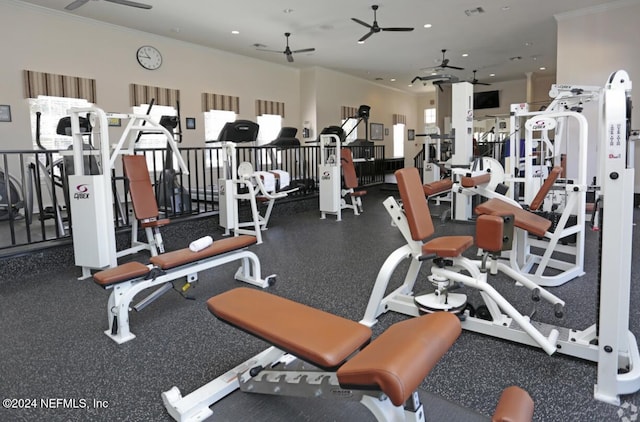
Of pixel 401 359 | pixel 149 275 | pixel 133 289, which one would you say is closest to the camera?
pixel 401 359

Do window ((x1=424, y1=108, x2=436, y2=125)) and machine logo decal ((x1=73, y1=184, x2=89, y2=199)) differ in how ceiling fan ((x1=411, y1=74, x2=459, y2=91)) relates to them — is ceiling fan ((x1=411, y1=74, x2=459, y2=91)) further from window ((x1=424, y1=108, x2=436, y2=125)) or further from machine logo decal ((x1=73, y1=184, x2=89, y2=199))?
window ((x1=424, y1=108, x2=436, y2=125))

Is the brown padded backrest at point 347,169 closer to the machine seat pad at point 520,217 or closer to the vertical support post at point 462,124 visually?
the vertical support post at point 462,124

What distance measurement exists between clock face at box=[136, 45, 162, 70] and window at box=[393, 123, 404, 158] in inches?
368

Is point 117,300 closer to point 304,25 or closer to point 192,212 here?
point 192,212

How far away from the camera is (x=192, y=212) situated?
5.72 metres

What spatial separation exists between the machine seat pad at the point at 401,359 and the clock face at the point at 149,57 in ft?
26.7

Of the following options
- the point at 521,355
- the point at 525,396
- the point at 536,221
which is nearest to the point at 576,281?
the point at 536,221

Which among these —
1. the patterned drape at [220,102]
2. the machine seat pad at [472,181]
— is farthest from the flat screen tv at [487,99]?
the machine seat pad at [472,181]

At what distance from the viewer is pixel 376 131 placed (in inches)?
558

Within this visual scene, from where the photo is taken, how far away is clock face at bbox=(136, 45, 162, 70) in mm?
7924

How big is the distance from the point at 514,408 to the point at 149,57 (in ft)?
28.4

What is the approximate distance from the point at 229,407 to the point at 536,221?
8.91 ft

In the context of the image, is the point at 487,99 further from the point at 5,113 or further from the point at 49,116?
the point at 5,113

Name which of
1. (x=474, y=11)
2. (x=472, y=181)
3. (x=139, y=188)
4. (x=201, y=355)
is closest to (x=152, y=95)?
(x=139, y=188)
